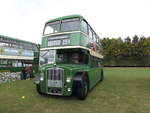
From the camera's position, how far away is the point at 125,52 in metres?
48.0

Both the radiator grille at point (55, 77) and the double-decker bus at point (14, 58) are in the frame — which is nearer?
the radiator grille at point (55, 77)

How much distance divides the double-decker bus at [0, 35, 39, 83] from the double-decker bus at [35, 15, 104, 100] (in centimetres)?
554

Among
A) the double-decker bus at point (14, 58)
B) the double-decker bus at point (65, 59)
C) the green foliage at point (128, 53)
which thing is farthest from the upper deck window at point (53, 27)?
the green foliage at point (128, 53)

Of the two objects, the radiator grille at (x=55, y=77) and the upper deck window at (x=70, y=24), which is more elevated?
the upper deck window at (x=70, y=24)

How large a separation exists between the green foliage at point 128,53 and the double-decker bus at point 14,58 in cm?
3477

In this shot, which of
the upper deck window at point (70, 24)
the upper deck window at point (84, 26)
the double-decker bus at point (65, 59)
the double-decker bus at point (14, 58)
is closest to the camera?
the double-decker bus at point (65, 59)

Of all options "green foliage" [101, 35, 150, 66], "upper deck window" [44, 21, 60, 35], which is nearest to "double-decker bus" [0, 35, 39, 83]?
"upper deck window" [44, 21, 60, 35]

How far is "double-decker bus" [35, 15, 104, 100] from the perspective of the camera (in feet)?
23.5

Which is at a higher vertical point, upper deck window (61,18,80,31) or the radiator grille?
upper deck window (61,18,80,31)

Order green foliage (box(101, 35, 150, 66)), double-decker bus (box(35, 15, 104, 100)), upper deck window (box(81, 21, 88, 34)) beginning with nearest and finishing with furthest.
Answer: double-decker bus (box(35, 15, 104, 100))
upper deck window (box(81, 21, 88, 34))
green foliage (box(101, 35, 150, 66))

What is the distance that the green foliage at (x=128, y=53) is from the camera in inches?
1827

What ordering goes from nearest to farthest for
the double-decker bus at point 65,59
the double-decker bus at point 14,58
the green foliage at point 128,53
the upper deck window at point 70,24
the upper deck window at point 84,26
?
1. the double-decker bus at point 65,59
2. the upper deck window at point 70,24
3. the upper deck window at point 84,26
4. the double-decker bus at point 14,58
5. the green foliage at point 128,53

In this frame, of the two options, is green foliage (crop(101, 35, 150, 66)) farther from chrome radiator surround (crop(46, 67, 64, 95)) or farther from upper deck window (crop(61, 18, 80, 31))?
chrome radiator surround (crop(46, 67, 64, 95))

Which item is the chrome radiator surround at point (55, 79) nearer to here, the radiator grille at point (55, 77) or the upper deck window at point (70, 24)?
the radiator grille at point (55, 77)
